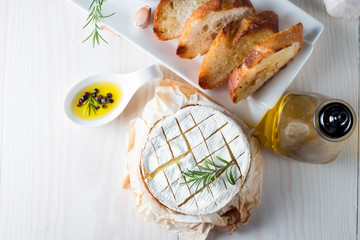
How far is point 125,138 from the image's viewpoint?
1332 millimetres

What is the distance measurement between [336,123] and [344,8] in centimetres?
41

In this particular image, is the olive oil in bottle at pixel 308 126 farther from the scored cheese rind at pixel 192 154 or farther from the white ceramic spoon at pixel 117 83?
the white ceramic spoon at pixel 117 83

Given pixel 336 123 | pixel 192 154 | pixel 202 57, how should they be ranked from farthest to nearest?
pixel 202 57, pixel 192 154, pixel 336 123

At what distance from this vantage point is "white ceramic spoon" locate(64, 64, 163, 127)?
130cm

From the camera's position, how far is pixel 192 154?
1163 mm

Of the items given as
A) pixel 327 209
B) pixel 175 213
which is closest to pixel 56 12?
pixel 175 213

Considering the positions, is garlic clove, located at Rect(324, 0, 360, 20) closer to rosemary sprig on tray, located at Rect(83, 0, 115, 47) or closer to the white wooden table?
the white wooden table

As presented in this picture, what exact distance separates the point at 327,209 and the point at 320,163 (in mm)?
182

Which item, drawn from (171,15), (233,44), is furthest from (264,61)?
(171,15)

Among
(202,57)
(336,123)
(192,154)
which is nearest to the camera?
(336,123)

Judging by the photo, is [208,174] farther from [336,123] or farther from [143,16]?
[143,16]

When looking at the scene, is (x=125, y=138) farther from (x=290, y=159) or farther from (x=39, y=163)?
(x=290, y=159)

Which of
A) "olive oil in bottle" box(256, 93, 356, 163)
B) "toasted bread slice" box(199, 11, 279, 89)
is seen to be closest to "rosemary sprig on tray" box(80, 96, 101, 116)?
"toasted bread slice" box(199, 11, 279, 89)

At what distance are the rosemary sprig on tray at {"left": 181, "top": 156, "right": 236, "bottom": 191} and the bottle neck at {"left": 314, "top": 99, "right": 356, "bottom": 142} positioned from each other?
0.26 meters
